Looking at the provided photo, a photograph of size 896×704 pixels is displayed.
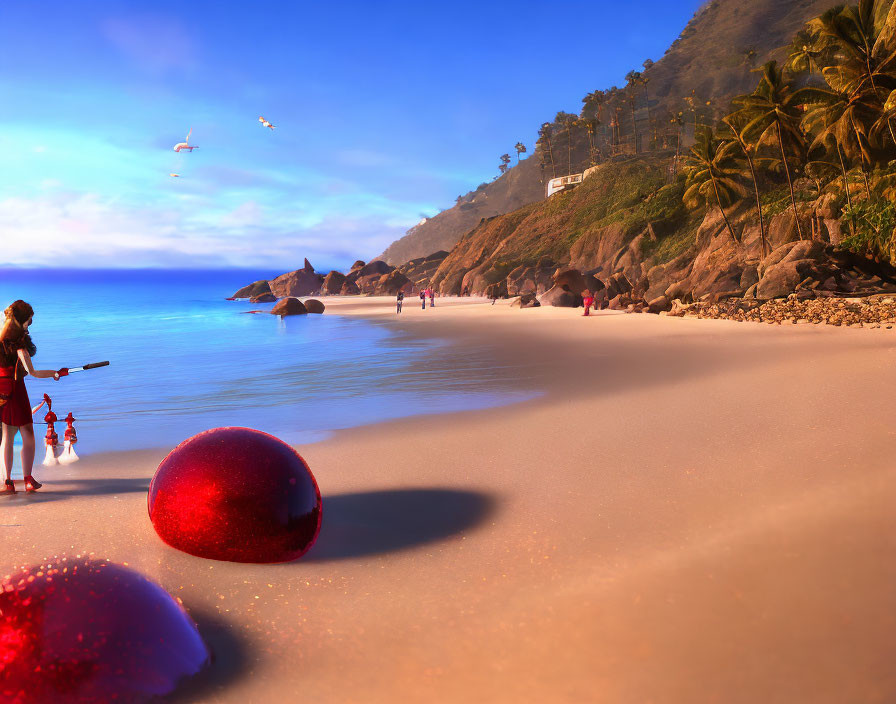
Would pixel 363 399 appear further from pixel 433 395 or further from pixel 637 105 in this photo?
pixel 637 105

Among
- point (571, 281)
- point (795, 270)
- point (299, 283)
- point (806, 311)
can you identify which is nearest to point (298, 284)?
point (299, 283)

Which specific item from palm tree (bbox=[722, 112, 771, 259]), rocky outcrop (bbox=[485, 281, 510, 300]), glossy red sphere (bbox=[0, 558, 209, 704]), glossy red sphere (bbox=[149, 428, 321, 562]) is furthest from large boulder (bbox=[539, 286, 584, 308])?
glossy red sphere (bbox=[0, 558, 209, 704])

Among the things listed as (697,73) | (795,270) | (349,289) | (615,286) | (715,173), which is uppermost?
(697,73)

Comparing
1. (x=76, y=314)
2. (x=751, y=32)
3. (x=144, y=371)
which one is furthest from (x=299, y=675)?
(x=751, y=32)

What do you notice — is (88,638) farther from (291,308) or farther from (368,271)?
(368,271)

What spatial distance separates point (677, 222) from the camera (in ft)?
186

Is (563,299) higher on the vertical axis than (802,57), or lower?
lower

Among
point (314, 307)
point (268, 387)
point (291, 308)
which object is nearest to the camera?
point (268, 387)

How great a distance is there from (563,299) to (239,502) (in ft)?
116

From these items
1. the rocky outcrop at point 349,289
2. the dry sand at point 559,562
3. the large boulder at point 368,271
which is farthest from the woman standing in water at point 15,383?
the large boulder at point 368,271

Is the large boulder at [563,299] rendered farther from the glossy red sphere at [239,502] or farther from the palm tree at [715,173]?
the glossy red sphere at [239,502]

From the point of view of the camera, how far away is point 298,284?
8919 centimetres

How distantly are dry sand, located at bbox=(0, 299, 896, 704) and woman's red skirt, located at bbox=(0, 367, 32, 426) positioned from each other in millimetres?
753

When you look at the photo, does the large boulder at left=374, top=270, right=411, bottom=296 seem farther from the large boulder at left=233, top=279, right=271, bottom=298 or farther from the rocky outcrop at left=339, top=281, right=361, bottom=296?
the large boulder at left=233, top=279, right=271, bottom=298
